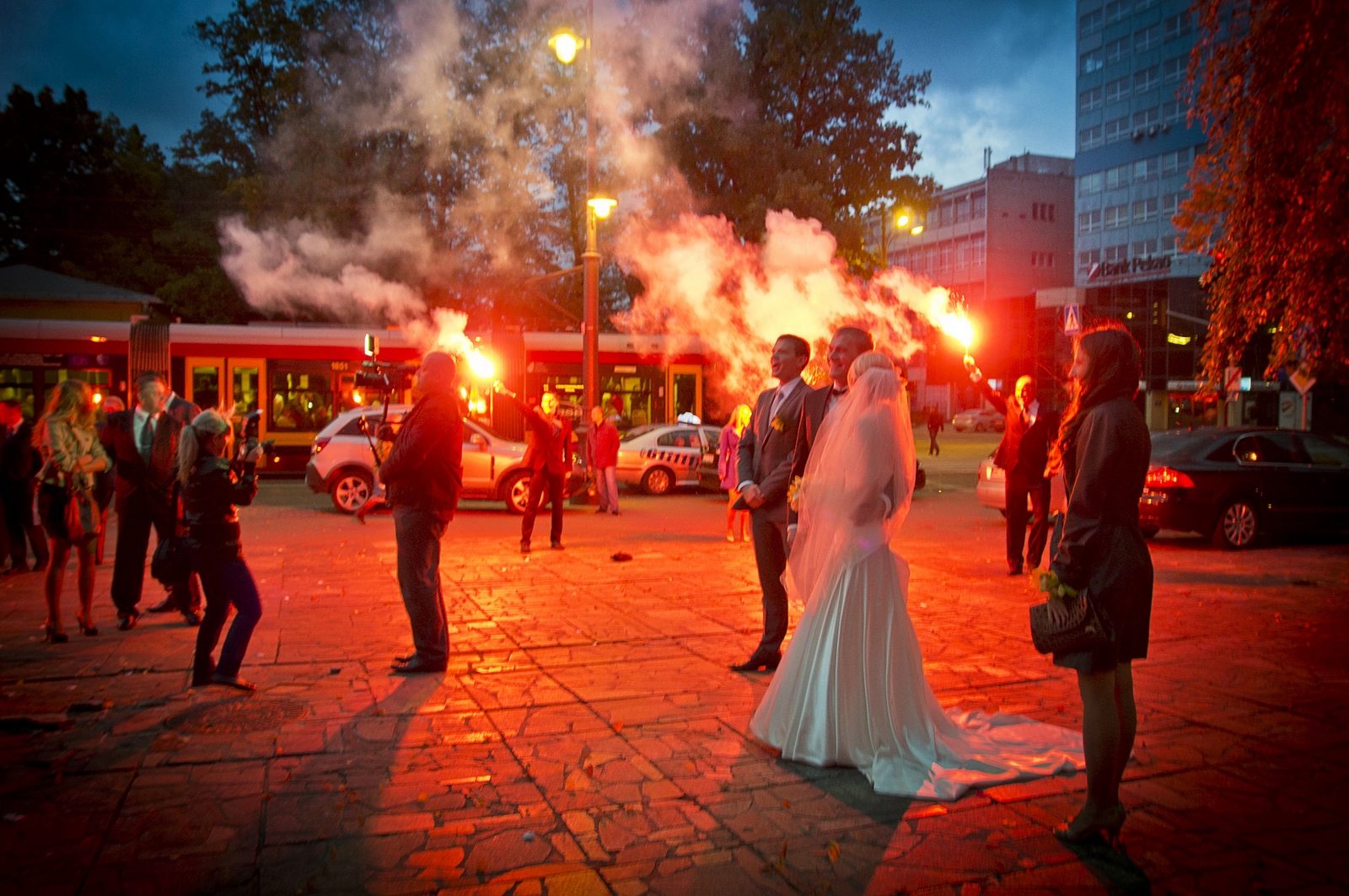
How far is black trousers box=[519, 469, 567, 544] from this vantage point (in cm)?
1191

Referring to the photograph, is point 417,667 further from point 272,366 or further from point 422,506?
point 272,366

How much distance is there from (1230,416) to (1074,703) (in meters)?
52.0

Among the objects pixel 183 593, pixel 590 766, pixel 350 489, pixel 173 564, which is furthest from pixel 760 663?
pixel 350 489

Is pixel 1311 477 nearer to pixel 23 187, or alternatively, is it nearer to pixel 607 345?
pixel 607 345

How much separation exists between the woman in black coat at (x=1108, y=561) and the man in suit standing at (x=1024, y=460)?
6019 millimetres

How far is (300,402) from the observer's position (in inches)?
892

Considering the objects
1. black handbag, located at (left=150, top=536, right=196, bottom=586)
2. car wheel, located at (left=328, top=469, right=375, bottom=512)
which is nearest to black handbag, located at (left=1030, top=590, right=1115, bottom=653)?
black handbag, located at (left=150, top=536, right=196, bottom=586)

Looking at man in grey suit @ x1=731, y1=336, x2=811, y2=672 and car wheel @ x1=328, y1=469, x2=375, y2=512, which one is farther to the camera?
car wheel @ x1=328, y1=469, x2=375, y2=512

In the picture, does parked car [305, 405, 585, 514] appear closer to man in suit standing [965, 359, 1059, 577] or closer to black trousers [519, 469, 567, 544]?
black trousers [519, 469, 567, 544]

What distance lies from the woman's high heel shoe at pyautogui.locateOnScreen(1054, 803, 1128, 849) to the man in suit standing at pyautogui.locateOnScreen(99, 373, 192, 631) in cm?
637

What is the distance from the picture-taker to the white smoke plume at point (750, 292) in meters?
24.4

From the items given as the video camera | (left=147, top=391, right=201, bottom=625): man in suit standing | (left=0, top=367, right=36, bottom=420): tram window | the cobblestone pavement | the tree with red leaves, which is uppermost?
the tree with red leaves

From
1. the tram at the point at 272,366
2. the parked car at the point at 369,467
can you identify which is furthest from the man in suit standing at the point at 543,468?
the tram at the point at 272,366

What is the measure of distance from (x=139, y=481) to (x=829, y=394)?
17.9 ft
